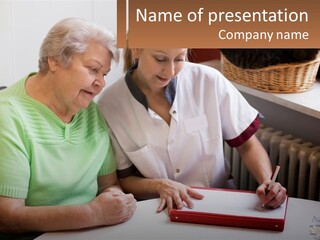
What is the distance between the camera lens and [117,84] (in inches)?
55.1

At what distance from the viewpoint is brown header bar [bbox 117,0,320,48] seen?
0.98 meters

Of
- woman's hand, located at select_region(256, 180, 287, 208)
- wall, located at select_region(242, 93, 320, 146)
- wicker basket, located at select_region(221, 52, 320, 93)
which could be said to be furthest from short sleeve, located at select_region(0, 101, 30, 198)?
wall, located at select_region(242, 93, 320, 146)

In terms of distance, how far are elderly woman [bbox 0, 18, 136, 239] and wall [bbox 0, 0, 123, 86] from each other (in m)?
0.37

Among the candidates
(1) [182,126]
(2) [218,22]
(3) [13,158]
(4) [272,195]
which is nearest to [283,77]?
(1) [182,126]

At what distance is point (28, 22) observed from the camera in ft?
5.34

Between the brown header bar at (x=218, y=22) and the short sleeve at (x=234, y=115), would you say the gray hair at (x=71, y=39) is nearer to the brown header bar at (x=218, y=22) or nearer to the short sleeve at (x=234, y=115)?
the brown header bar at (x=218, y=22)

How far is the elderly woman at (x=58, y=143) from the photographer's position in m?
1.14

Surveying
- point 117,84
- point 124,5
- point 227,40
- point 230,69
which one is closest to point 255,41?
point 227,40

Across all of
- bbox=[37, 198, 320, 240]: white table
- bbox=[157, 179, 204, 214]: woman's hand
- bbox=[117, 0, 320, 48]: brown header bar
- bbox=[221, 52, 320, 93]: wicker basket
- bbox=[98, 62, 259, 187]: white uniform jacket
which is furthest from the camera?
bbox=[221, 52, 320, 93]: wicker basket

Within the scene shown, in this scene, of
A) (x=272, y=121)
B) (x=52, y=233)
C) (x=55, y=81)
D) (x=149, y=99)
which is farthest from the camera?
(x=272, y=121)

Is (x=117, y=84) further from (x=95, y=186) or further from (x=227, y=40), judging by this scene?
(x=227, y=40)

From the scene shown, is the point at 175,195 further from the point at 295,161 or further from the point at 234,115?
the point at 295,161

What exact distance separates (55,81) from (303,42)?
49cm

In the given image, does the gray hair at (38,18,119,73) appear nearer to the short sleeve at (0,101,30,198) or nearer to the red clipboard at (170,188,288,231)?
the short sleeve at (0,101,30,198)
